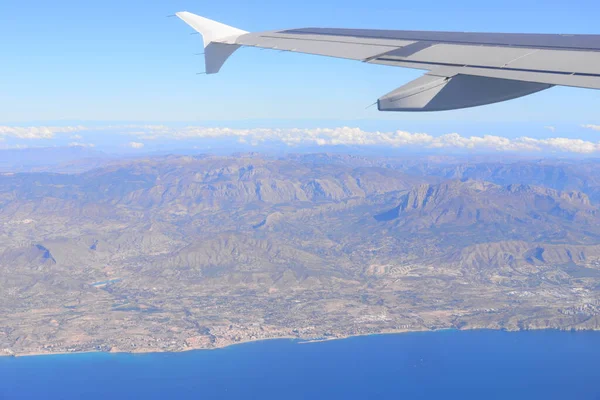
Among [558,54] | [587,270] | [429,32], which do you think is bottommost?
[587,270]

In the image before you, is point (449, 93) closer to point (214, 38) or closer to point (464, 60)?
point (464, 60)

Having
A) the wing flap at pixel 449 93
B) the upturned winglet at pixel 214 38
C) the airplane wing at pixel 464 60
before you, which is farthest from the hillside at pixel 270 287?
Answer: the wing flap at pixel 449 93

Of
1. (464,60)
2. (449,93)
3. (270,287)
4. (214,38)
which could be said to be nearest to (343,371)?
(270,287)

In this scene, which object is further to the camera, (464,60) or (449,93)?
(464,60)

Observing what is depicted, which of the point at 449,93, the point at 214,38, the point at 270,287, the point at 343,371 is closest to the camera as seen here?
the point at 449,93

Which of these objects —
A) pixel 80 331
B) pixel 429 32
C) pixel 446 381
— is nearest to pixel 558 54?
pixel 429 32

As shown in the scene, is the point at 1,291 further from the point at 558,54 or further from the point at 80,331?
the point at 558,54

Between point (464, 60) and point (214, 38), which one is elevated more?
point (214, 38)
